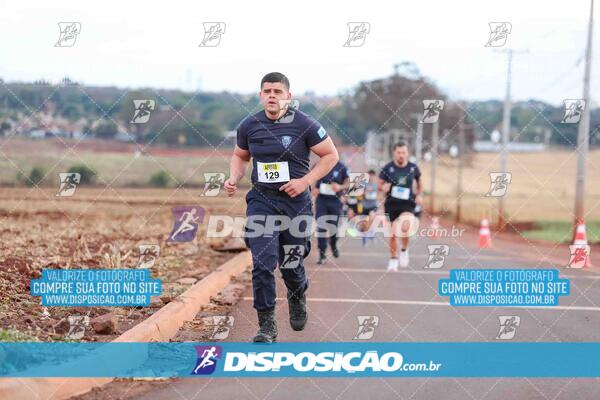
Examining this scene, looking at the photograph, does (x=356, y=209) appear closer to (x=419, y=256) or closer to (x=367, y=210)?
(x=367, y=210)

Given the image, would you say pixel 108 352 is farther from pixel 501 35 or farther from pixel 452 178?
pixel 452 178

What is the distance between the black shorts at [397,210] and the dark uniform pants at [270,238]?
719cm

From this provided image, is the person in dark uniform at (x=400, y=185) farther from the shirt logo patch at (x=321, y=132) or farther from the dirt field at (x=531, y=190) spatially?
the dirt field at (x=531, y=190)

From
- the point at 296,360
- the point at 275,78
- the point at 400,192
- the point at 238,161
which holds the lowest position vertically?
the point at 296,360

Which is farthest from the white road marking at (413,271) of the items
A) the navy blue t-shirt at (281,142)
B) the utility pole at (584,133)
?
the utility pole at (584,133)

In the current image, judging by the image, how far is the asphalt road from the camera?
23.1ft

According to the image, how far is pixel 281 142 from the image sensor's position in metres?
8.55

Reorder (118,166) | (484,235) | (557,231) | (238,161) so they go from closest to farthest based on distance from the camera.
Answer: (238,161)
(484,235)
(557,231)
(118,166)

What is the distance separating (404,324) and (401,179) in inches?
228

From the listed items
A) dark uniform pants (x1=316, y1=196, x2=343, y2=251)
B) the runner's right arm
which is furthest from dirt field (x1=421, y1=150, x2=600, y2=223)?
the runner's right arm

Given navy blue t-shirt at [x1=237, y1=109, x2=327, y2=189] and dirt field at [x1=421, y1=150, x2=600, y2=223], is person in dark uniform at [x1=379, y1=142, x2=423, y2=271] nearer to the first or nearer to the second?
navy blue t-shirt at [x1=237, y1=109, x2=327, y2=189]

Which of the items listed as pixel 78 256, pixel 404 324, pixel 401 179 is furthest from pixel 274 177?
pixel 401 179

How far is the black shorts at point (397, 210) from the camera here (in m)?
15.8

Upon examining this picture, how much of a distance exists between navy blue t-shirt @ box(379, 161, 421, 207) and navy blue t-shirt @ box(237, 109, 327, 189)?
712 cm
